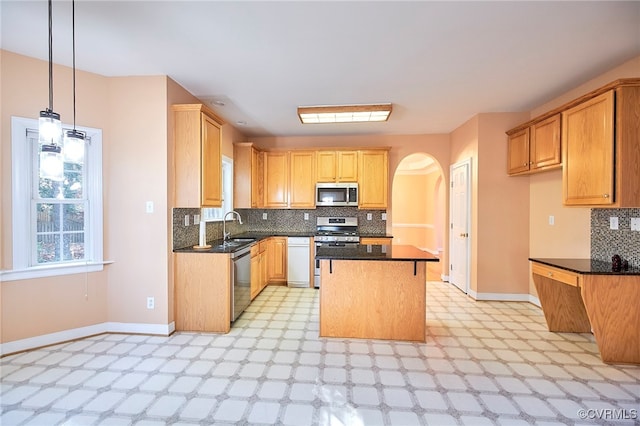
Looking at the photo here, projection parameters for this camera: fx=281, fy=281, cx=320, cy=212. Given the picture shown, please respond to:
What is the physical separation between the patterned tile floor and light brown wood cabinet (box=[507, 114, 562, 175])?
6.29 ft

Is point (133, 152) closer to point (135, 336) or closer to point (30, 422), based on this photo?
point (135, 336)

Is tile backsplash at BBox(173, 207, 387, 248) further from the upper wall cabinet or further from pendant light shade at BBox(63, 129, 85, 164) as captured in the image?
pendant light shade at BBox(63, 129, 85, 164)

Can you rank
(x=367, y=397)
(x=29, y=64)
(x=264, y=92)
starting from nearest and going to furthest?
(x=367, y=397)
(x=29, y=64)
(x=264, y=92)

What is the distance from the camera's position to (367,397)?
200 cm

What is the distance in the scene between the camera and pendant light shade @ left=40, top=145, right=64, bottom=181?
1611 millimetres

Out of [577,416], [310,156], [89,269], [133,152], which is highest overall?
[310,156]

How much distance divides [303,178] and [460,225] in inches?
110

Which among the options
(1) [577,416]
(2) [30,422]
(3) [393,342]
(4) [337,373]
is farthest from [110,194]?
(1) [577,416]

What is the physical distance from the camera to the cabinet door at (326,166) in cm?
507

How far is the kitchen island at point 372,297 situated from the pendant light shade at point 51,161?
2082 mm

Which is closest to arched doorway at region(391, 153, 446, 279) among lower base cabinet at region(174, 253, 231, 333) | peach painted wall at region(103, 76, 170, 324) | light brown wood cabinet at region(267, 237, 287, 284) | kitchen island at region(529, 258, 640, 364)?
light brown wood cabinet at region(267, 237, 287, 284)

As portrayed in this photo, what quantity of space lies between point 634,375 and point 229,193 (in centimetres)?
515

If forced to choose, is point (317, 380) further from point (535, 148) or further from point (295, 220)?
point (535, 148)

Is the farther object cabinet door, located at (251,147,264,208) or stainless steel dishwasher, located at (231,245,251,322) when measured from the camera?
cabinet door, located at (251,147,264,208)
